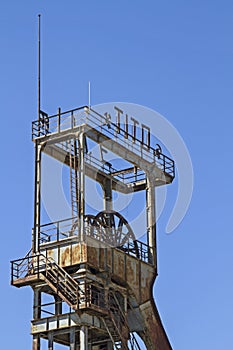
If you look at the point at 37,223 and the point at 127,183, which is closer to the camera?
the point at 37,223

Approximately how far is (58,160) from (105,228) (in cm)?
457

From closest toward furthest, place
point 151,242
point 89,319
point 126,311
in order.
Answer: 1. point 89,319
2. point 126,311
3. point 151,242

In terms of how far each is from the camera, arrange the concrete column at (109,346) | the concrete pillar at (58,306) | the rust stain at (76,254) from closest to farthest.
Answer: the rust stain at (76,254), the concrete pillar at (58,306), the concrete column at (109,346)

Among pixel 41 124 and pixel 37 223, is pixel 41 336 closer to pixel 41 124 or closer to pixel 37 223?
pixel 37 223

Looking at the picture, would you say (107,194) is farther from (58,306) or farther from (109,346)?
(109,346)

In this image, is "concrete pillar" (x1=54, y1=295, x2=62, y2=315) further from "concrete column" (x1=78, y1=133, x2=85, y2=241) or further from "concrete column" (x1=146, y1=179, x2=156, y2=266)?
"concrete column" (x1=146, y1=179, x2=156, y2=266)

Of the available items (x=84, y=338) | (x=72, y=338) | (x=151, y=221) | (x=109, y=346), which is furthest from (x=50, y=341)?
(x=151, y=221)

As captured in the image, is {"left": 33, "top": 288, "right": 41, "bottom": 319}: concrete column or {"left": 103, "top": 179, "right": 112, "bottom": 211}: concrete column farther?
{"left": 103, "top": 179, "right": 112, "bottom": 211}: concrete column

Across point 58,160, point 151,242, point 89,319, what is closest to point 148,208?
point 151,242

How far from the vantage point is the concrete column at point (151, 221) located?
206 feet

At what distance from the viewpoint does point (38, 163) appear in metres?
59.3

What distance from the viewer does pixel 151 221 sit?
6344 cm

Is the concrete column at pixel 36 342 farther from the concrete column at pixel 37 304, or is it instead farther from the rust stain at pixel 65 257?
the rust stain at pixel 65 257

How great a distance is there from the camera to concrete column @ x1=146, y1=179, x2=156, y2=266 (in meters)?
62.7
